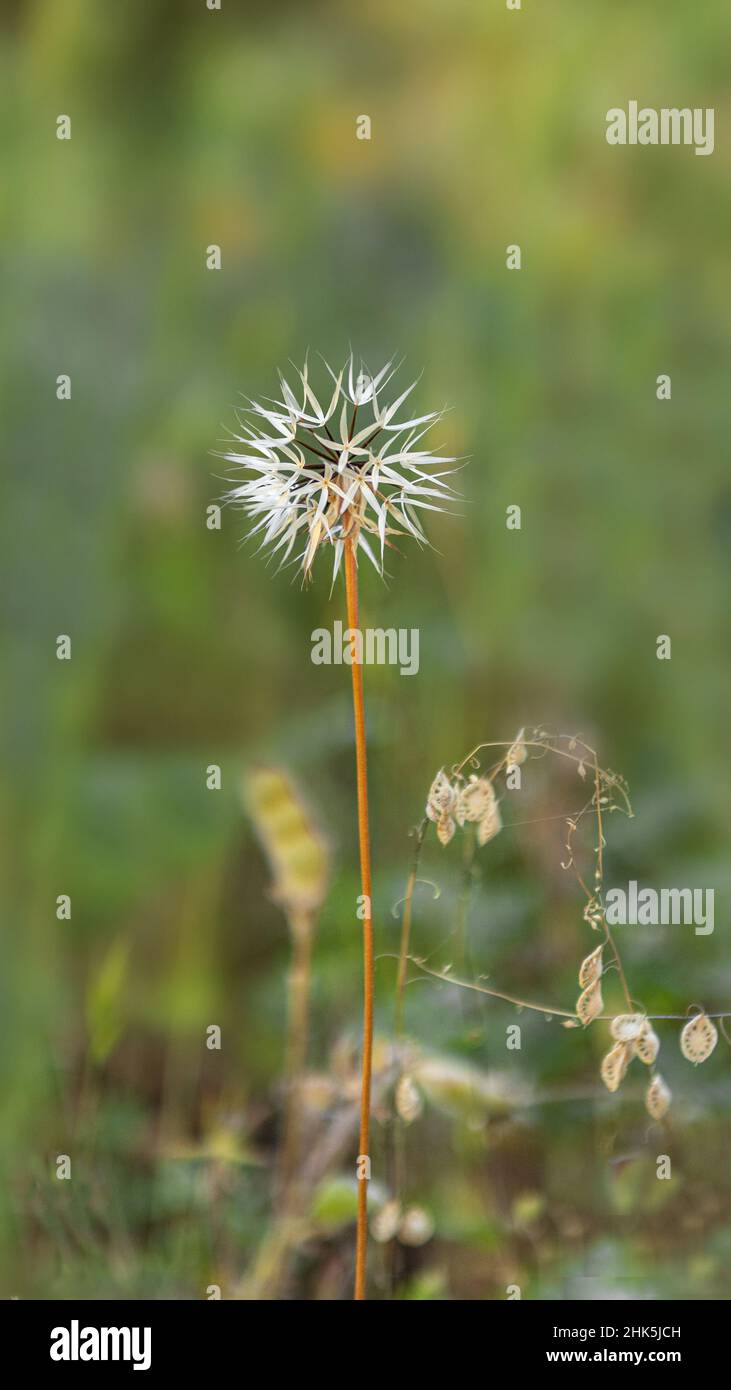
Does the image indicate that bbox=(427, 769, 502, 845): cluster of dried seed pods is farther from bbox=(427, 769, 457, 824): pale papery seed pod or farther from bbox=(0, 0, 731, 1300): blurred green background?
bbox=(0, 0, 731, 1300): blurred green background

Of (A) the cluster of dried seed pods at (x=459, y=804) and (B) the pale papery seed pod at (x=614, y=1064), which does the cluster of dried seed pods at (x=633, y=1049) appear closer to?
(B) the pale papery seed pod at (x=614, y=1064)

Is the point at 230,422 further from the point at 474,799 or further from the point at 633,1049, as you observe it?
the point at 633,1049

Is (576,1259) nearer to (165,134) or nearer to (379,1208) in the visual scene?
(379,1208)

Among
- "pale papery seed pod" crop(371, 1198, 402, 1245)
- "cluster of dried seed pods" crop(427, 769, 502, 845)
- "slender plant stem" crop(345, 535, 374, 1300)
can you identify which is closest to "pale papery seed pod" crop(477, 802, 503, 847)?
"cluster of dried seed pods" crop(427, 769, 502, 845)

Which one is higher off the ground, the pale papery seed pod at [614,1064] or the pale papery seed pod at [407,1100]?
the pale papery seed pod at [614,1064]

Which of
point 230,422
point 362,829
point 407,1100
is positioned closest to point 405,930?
point 407,1100

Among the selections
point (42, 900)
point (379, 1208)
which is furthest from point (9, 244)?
point (379, 1208)

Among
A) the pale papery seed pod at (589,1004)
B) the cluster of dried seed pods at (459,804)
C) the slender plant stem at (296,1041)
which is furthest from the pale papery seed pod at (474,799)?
the slender plant stem at (296,1041)
